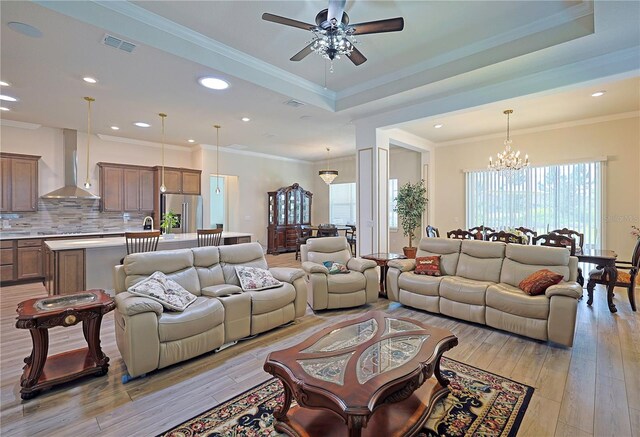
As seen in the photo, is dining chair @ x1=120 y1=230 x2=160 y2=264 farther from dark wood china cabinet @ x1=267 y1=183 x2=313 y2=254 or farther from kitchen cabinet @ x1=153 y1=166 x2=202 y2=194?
dark wood china cabinet @ x1=267 y1=183 x2=313 y2=254

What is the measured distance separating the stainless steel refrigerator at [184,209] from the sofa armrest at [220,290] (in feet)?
14.8

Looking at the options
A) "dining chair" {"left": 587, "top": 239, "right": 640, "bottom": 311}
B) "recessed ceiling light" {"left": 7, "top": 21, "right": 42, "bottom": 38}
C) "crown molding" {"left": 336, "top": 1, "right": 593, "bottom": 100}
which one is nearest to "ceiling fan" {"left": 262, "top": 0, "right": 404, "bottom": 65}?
"crown molding" {"left": 336, "top": 1, "right": 593, "bottom": 100}

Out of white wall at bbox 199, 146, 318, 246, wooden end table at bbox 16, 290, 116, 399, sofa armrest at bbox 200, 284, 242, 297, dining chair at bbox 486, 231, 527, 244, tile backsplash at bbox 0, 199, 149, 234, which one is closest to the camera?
wooden end table at bbox 16, 290, 116, 399

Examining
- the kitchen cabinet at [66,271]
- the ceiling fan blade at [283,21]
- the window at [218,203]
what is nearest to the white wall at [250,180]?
the window at [218,203]

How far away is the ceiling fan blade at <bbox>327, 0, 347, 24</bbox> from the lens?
2350mm

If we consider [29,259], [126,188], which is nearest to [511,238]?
[126,188]

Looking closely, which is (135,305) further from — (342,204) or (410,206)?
(342,204)

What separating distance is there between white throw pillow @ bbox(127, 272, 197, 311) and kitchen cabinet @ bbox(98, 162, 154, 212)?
4.88 meters

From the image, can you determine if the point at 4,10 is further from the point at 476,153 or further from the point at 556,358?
the point at 476,153

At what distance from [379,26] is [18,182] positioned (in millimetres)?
7101

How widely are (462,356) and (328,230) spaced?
→ 544 centimetres

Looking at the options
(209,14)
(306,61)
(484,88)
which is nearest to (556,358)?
(484,88)

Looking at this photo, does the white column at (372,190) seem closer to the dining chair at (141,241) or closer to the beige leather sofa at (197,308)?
the beige leather sofa at (197,308)

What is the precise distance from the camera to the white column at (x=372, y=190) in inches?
221
